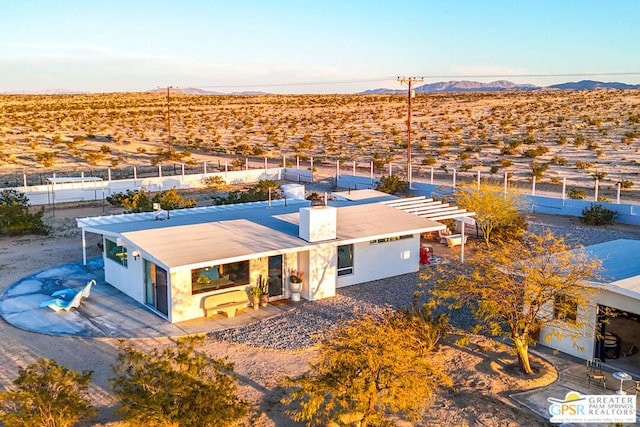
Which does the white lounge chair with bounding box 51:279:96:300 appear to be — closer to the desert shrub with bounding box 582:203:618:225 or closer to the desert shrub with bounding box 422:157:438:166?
the desert shrub with bounding box 582:203:618:225

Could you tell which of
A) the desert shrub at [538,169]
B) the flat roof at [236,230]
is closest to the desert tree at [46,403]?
the flat roof at [236,230]

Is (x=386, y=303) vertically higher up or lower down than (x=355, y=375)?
lower down

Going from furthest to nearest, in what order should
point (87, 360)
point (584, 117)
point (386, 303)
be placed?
point (584, 117) → point (386, 303) → point (87, 360)

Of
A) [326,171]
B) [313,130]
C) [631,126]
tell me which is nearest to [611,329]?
[326,171]

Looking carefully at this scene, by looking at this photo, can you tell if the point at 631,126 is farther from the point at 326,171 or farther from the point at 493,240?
the point at 493,240

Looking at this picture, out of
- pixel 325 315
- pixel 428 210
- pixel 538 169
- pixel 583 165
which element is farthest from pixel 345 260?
pixel 583 165

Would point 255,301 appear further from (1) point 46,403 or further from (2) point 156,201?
(2) point 156,201

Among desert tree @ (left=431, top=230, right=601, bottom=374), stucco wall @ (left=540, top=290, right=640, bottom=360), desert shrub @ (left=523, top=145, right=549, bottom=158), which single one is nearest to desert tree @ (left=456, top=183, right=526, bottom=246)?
stucco wall @ (left=540, top=290, right=640, bottom=360)
